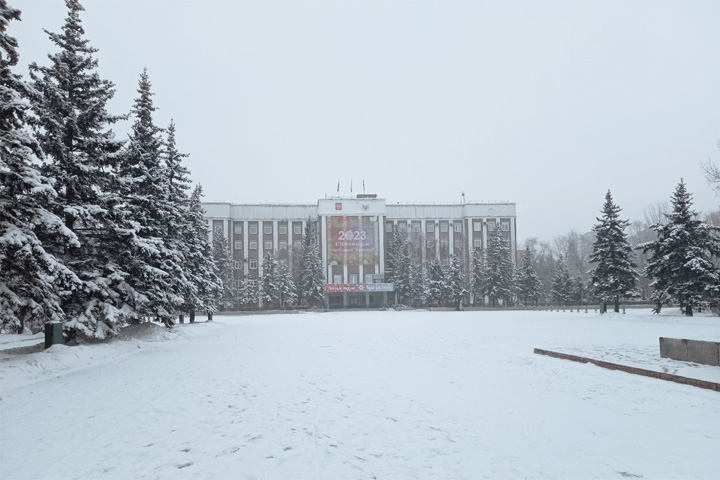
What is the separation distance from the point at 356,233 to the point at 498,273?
25.2 meters

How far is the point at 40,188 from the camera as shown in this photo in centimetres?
1077

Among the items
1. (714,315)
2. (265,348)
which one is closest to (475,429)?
(265,348)

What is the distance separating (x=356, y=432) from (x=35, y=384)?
8.13 metres

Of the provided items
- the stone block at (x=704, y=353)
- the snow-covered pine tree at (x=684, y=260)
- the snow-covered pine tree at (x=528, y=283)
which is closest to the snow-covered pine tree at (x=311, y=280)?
the snow-covered pine tree at (x=528, y=283)

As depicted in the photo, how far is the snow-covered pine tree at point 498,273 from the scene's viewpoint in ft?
218

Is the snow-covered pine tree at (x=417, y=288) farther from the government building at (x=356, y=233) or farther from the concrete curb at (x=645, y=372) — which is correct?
the concrete curb at (x=645, y=372)

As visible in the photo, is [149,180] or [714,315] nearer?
[149,180]

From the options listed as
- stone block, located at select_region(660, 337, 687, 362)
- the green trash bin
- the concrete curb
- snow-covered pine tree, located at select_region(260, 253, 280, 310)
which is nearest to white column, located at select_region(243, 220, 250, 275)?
snow-covered pine tree, located at select_region(260, 253, 280, 310)

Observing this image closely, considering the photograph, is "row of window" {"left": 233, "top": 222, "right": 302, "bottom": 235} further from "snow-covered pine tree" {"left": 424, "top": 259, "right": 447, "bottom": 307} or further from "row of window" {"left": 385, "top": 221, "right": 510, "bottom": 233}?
"snow-covered pine tree" {"left": 424, "top": 259, "right": 447, "bottom": 307}

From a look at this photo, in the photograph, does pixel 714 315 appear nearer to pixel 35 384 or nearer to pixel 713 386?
pixel 713 386

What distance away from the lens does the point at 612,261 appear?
3709 centimetres

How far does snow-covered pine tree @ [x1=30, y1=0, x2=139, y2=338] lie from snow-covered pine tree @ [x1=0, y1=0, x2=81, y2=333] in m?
2.41

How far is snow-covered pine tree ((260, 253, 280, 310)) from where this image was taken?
68062 millimetres

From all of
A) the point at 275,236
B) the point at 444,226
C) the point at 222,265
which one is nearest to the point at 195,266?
the point at 222,265
